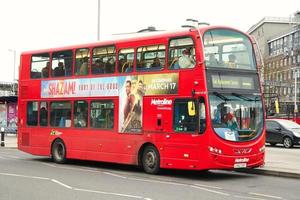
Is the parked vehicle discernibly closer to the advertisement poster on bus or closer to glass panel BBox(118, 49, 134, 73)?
the advertisement poster on bus

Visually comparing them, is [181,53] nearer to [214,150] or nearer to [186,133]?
[186,133]

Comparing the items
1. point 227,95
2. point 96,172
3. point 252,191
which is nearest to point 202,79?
point 227,95

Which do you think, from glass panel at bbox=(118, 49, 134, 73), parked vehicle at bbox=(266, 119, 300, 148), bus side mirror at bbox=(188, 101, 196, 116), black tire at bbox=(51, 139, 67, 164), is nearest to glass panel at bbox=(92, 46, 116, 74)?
glass panel at bbox=(118, 49, 134, 73)

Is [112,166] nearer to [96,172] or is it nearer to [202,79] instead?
[96,172]

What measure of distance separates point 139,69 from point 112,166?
→ 4144mm

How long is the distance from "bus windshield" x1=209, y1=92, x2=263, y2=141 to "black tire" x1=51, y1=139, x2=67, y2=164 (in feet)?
22.7

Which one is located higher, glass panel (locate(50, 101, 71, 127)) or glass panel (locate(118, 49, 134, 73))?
glass panel (locate(118, 49, 134, 73))

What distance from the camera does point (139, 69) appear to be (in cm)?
1628

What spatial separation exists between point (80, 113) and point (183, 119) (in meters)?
4.87

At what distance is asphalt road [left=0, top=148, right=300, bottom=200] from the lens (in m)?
11.2

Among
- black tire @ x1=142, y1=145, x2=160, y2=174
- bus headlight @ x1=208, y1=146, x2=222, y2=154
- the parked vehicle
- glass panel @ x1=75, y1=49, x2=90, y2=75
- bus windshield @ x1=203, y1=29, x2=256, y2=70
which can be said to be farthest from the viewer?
the parked vehicle

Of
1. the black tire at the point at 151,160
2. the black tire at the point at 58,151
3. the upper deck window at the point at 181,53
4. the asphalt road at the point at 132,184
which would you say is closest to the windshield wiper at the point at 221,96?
the upper deck window at the point at 181,53

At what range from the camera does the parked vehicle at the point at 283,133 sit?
28.4 meters

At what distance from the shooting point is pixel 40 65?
2028cm
